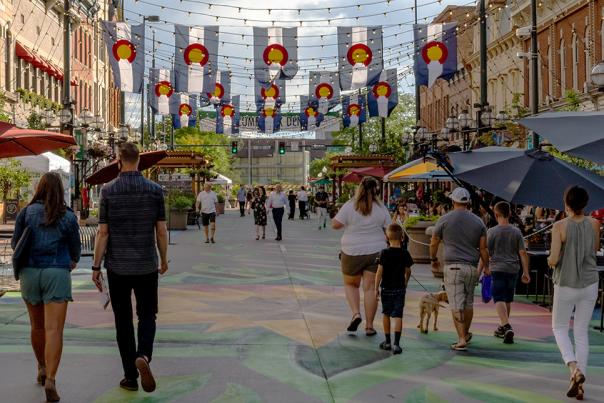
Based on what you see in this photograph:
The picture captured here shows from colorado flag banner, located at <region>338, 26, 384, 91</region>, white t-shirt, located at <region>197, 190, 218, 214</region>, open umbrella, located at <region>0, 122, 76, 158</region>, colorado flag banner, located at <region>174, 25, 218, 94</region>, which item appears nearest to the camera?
open umbrella, located at <region>0, 122, 76, 158</region>

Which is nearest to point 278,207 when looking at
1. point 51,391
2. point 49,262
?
point 49,262

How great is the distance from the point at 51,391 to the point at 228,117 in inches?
1739

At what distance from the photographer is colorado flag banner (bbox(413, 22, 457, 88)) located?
27.3 meters

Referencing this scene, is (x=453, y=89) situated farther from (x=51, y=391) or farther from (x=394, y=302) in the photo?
(x=51, y=391)

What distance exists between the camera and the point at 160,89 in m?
37.9

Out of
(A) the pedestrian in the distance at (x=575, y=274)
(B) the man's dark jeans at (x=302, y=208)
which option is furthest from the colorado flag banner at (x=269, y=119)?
(A) the pedestrian in the distance at (x=575, y=274)

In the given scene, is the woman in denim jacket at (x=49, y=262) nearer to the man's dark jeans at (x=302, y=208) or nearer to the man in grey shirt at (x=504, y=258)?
→ the man in grey shirt at (x=504, y=258)

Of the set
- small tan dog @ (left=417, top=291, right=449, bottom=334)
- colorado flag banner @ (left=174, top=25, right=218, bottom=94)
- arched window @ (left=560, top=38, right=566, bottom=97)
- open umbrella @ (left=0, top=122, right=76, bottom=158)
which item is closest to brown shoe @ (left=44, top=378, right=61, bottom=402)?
small tan dog @ (left=417, top=291, right=449, bottom=334)

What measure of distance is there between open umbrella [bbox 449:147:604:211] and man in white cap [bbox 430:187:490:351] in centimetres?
158

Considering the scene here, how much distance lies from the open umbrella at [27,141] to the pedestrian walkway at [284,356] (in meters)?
2.01

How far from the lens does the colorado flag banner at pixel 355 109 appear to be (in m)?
44.8

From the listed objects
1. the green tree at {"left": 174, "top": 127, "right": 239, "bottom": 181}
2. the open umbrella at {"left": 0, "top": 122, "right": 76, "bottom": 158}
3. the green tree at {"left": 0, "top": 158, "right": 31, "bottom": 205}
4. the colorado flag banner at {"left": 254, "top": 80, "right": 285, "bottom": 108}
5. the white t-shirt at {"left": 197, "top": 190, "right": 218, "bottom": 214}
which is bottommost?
the white t-shirt at {"left": 197, "top": 190, "right": 218, "bottom": 214}

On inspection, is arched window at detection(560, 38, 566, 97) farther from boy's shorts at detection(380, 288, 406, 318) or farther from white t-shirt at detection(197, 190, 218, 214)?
boy's shorts at detection(380, 288, 406, 318)

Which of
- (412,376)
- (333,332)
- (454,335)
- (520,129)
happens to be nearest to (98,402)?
(412,376)
